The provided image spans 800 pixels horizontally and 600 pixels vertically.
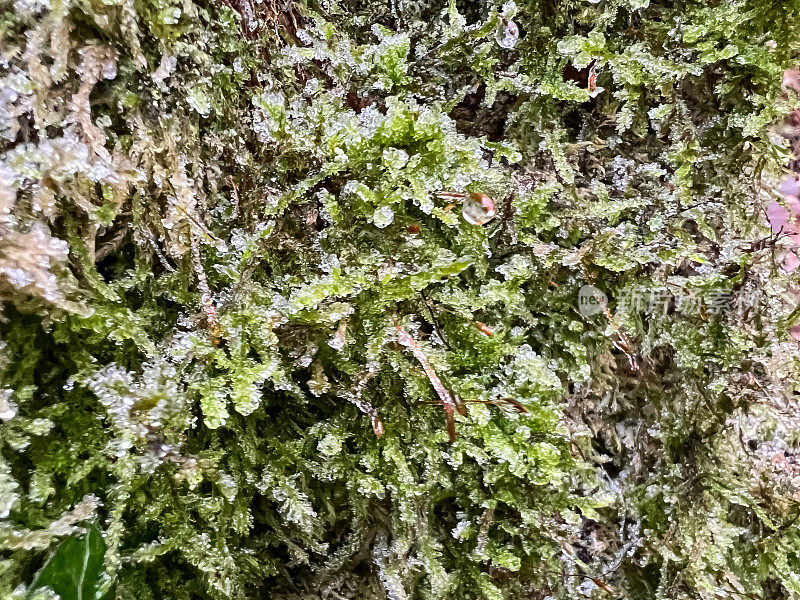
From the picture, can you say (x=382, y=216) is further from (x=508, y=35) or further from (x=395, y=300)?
(x=508, y=35)

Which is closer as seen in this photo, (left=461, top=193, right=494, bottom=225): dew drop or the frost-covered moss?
the frost-covered moss

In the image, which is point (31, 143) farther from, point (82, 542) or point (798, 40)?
point (798, 40)

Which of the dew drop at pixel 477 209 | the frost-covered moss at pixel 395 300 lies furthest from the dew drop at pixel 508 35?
the dew drop at pixel 477 209

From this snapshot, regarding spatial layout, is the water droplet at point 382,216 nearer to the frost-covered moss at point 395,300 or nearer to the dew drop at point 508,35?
the frost-covered moss at point 395,300

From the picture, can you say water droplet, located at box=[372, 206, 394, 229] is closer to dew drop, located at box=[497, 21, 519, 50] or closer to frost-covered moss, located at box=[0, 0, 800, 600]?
frost-covered moss, located at box=[0, 0, 800, 600]

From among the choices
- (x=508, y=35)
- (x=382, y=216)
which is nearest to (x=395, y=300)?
(x=382, y=216)

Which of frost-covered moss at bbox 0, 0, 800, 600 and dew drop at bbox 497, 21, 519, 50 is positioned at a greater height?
dew drop at bbox 497, 21, 519, 50

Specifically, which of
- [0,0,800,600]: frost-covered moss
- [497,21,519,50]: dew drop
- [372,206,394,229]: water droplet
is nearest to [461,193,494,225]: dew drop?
[0,0,800,600]: frost-covered moss

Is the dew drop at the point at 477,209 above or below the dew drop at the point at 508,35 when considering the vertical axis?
below
